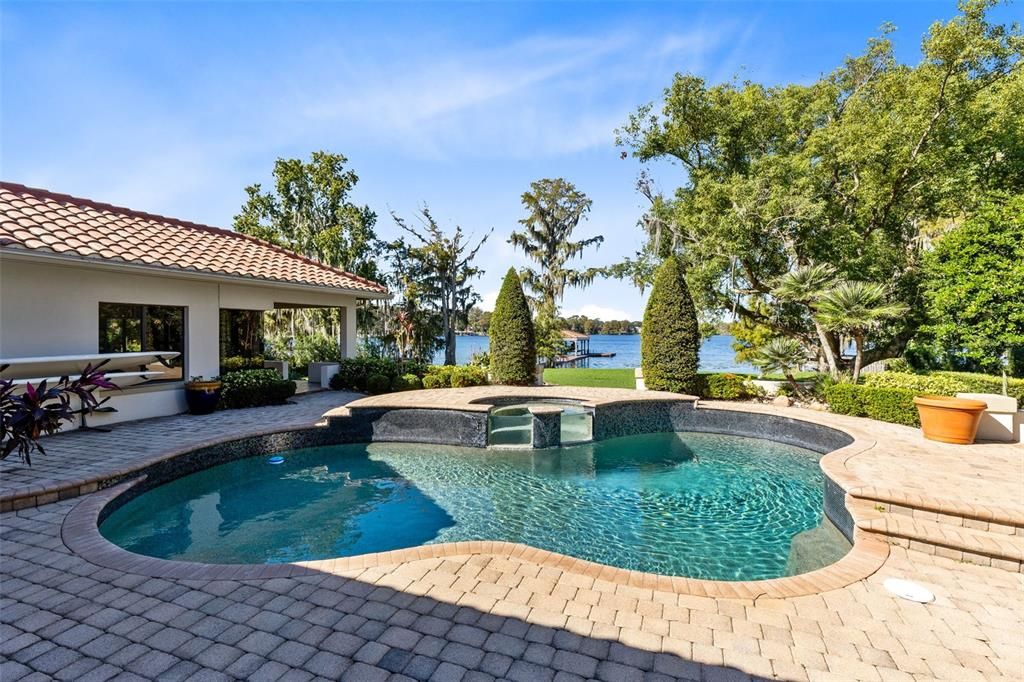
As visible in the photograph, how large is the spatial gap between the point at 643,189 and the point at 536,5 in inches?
468

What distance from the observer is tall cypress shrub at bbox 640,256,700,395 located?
14.1 m

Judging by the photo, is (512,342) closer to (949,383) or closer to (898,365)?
(949,383)

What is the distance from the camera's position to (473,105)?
44.0 feet

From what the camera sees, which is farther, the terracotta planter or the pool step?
the terracotta planter

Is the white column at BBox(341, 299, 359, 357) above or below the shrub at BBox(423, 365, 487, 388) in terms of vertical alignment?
above

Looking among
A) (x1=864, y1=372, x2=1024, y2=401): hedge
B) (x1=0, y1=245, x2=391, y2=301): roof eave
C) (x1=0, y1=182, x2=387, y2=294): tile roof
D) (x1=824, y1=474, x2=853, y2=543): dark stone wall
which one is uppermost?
(x1=0, y1=182, x2=387, y2=294): tile roof

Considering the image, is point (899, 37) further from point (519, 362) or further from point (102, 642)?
point (102, 642)

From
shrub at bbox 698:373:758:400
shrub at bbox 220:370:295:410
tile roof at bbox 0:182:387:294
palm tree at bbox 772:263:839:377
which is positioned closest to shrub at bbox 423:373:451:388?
tile roof at bbox 0:182:387:294

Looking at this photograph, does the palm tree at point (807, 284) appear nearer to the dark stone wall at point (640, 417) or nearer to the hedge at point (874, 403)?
the hedge at point (874, 403)

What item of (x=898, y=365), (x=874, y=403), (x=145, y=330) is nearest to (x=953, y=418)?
(x=874, y=403)

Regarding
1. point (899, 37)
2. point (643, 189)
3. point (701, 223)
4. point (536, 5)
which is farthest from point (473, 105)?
point (899, 37)

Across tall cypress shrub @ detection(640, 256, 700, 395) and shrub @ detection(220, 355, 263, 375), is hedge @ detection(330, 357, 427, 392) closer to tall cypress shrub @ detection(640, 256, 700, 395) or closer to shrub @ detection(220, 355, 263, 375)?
shrub @ detection(220, 355, 263, 375)

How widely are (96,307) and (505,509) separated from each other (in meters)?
9.05

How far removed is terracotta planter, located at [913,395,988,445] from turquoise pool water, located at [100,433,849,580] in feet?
6.83
